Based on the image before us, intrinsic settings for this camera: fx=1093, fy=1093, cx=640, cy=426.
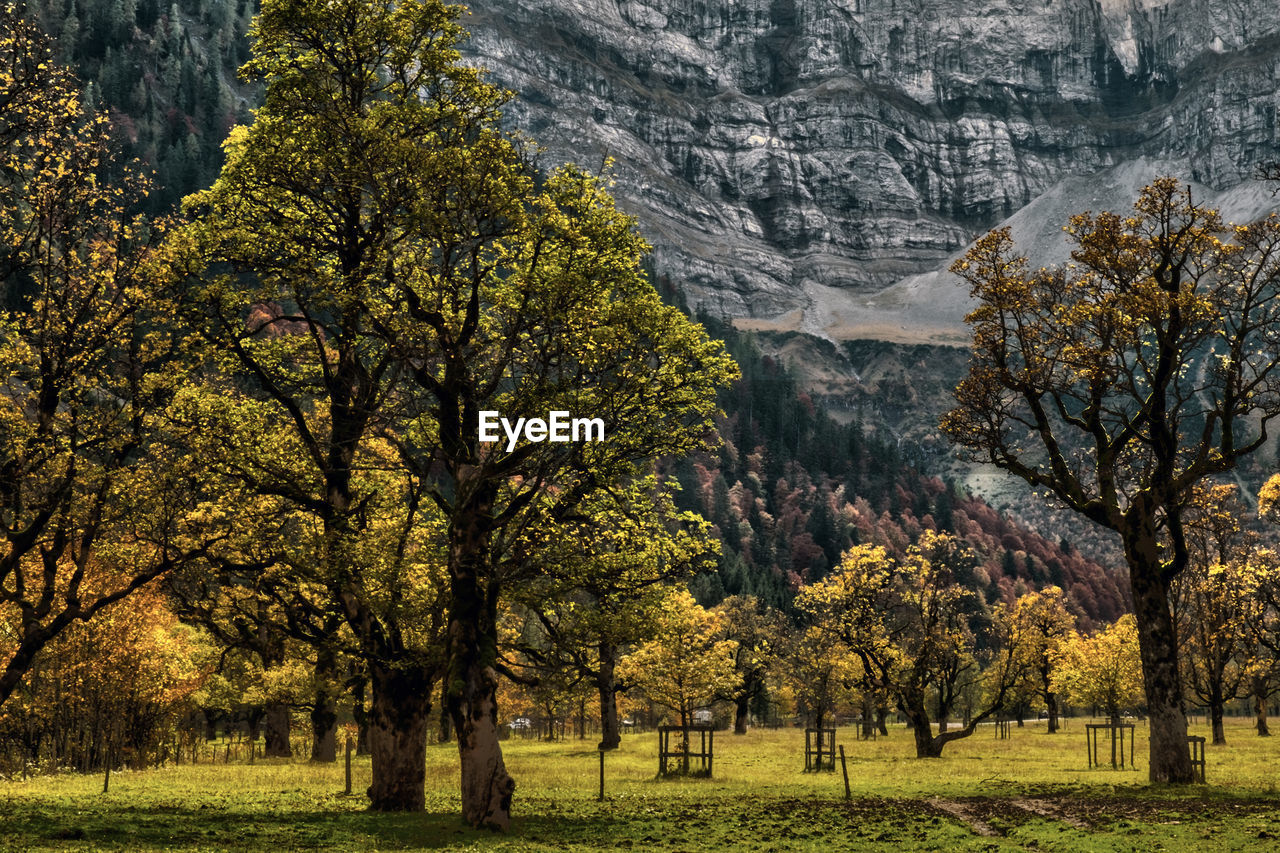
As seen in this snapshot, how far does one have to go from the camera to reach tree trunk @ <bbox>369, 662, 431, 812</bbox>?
32406 millimetres

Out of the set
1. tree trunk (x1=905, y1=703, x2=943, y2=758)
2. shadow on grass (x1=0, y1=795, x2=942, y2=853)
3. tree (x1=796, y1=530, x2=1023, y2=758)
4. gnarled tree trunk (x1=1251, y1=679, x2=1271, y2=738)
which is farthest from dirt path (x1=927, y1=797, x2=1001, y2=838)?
gnarled tree trunk (x1=1251, y1=679, x2=1271, y2=738)

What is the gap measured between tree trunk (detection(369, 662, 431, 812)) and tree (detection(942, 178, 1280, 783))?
21.2 m

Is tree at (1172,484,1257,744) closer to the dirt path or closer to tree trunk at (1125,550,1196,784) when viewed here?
tree trunk at (1125,550,1196,784)

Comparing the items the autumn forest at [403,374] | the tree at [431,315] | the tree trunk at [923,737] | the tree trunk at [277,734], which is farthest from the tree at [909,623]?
the tree at [431,315]

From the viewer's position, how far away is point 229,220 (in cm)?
3284

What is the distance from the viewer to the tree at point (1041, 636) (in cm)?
9800

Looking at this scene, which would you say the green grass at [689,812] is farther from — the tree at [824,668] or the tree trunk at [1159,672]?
the tree at [824,668]

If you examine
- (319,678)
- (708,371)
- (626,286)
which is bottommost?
(319,678)

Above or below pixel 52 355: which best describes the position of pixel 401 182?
above

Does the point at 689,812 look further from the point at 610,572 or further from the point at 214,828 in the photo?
the point at 214,828

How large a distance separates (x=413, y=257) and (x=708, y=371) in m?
9.17

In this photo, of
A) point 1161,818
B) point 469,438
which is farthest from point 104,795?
point 1161,818

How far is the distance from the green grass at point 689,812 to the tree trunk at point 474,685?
0.88m

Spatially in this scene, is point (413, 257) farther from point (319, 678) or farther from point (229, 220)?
point (319, 678)
